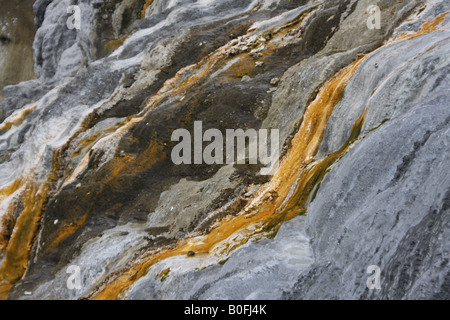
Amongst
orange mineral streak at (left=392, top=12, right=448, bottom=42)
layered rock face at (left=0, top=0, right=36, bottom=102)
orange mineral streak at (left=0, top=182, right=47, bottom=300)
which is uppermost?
layered rock face at (left=0, top=0, right=36, bottom=102)

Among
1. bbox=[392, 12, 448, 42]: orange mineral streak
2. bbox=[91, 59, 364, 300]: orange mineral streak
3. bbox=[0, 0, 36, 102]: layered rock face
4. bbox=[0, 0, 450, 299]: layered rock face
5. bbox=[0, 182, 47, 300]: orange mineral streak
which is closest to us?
bbox=[0, 0, 450, 299]: layered rock face

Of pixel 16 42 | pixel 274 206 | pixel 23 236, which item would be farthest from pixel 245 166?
pixel 16 42

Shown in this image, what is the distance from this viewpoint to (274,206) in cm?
1277

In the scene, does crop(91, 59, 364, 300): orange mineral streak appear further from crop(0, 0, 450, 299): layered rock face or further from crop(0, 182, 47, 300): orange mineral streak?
crop(0, 182, 47, 300): orange mineral streak

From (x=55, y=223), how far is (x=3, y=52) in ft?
150

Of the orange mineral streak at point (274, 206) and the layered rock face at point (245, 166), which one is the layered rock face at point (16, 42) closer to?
the layered rock face at point (245, 166)

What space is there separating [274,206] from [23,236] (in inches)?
497

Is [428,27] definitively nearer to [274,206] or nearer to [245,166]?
[245,166]

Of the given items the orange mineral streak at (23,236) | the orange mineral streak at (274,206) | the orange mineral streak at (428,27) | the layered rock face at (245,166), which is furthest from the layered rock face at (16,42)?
the orange mineral streak at (428,27)

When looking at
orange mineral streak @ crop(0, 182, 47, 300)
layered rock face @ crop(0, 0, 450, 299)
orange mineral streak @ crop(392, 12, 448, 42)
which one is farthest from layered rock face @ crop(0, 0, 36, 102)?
orange mineral streak @ crop(392, 12, 448, 42)

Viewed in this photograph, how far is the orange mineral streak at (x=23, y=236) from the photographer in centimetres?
1781

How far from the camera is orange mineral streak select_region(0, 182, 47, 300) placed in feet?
58.4

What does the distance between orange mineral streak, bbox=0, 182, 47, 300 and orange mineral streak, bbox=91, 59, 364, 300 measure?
7378mm

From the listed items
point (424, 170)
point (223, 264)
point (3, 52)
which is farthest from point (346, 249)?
point (3, 52)
